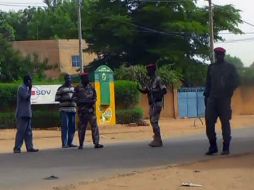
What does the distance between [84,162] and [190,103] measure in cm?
2934

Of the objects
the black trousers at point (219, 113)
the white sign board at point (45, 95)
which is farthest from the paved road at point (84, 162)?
the white sign board at point (45, 95)

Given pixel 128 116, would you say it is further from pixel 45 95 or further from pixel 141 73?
pixel 141 73

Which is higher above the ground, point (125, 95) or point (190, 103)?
point (125, 95)

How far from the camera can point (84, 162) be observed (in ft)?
36.3

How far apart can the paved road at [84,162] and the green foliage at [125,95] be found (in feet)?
55.3

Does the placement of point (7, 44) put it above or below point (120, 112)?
above

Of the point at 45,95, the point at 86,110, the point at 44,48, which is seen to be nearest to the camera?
the point at 86,110

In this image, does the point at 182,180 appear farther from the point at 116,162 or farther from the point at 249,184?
the point at 116,162

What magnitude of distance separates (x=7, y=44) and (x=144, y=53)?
32.2 ft

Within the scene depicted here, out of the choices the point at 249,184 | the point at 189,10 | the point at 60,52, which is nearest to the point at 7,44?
the point at 189,10

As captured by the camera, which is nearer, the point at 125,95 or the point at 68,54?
the point at 125,95

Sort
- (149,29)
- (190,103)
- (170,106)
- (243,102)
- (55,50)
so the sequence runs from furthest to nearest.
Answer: (55,50)
(149,29)
(243,102)
(190,103)
(170,106)

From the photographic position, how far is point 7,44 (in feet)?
156

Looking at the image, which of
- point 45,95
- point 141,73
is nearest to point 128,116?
point 45,95
